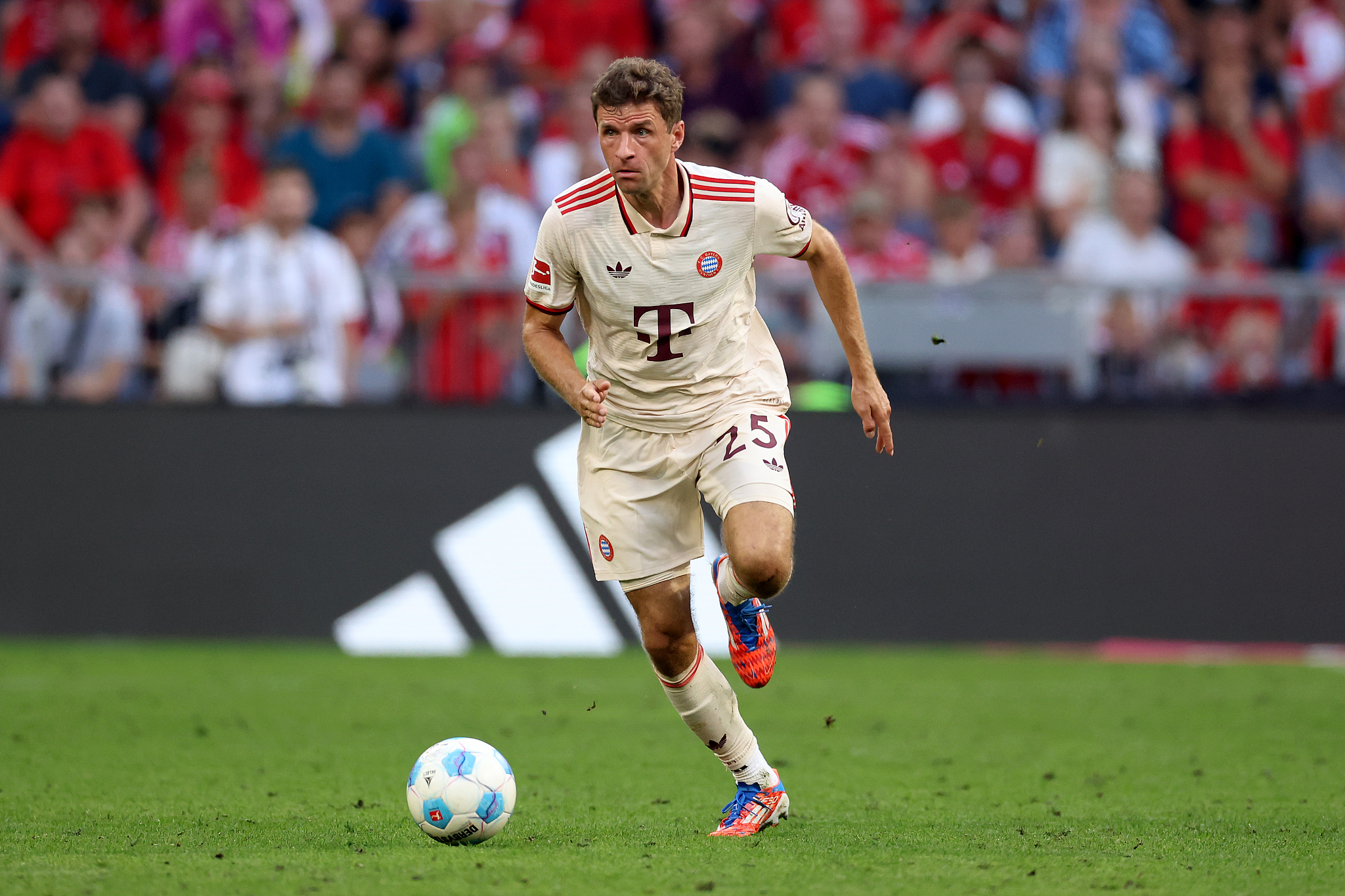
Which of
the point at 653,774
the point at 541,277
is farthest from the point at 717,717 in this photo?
the point at 541,277

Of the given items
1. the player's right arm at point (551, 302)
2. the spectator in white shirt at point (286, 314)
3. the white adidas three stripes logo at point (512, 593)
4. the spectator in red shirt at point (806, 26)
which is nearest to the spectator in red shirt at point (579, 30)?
the spectator in red shirt at point (806, 26)

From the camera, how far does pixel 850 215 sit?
11.7m

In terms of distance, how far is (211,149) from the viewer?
42.6ft

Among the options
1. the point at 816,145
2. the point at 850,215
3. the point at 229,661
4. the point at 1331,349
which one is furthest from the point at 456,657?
the point at 1331,349

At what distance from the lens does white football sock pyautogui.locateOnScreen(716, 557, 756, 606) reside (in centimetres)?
571

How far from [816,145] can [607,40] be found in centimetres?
274

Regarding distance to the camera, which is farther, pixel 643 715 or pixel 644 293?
pixel 643 715

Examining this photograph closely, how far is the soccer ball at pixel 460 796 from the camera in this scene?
17.3 ft

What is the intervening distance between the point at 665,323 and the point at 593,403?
22.6 inches

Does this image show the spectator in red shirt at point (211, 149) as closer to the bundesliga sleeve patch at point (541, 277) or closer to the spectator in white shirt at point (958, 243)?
the spectator in white shirt at point (958, 243)

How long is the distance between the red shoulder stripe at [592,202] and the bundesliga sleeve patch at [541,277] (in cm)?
20

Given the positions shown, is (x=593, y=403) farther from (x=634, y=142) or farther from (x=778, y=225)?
(x=778, y=225)

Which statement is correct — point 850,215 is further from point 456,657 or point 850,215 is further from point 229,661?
point 229,661

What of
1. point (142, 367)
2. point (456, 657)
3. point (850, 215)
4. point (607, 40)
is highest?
point (607, 40)
